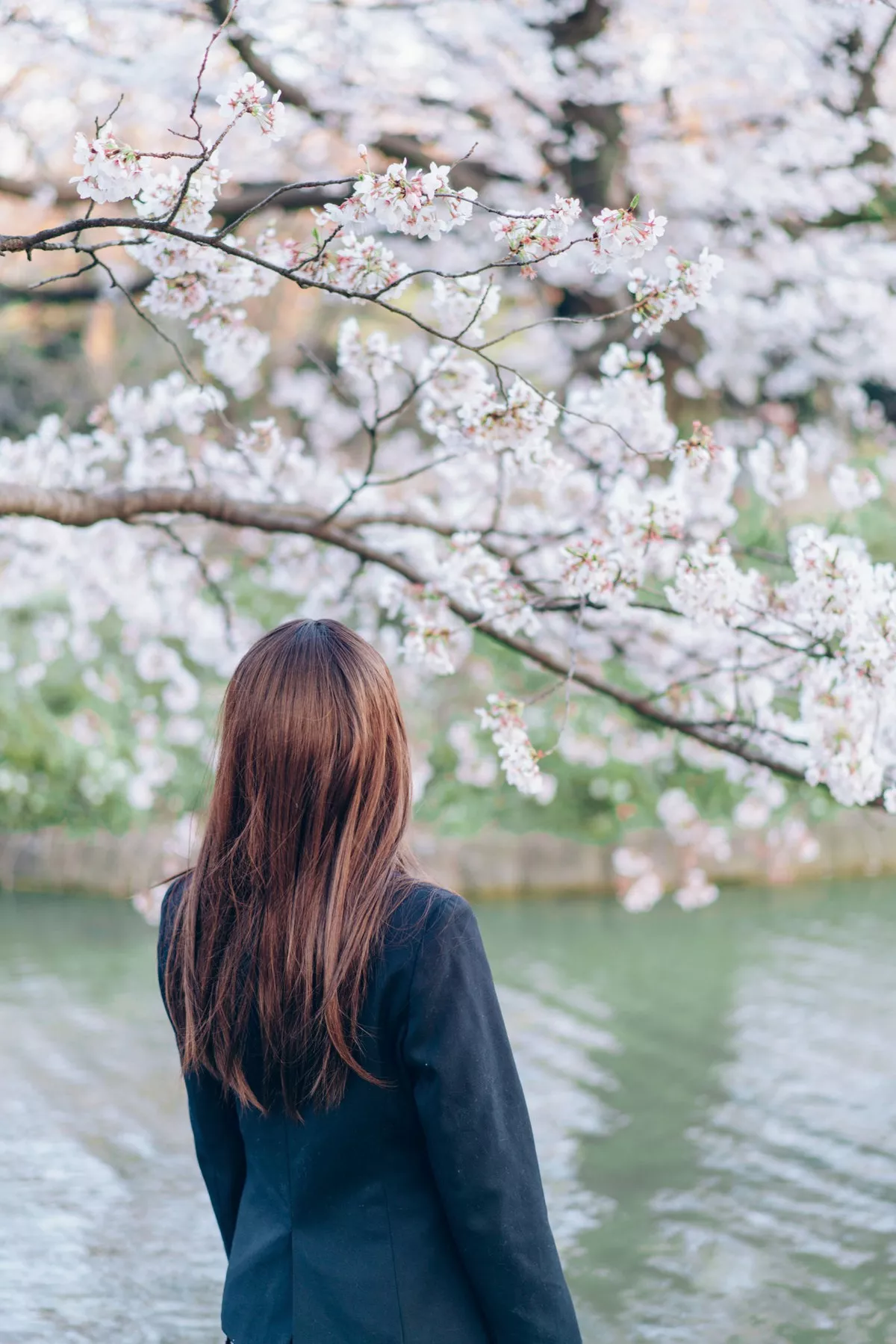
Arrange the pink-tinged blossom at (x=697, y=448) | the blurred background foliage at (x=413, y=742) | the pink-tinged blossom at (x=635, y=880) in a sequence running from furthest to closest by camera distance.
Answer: the blurred background foliage at (x=413, y=742) < the pink-tinged blossom at (x=635, y=880) < the pink-tinged blossom at (x=697, y=448)

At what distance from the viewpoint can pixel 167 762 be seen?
591cm

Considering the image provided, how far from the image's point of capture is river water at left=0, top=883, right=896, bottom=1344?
2.68m

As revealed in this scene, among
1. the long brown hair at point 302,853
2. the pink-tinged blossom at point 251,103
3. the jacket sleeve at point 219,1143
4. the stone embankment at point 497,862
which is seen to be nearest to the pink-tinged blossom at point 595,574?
the pink-tinged blossom at point 251,103

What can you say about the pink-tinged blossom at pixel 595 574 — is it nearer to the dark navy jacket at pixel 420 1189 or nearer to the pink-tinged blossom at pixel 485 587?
the pink-tinged blossom at pixel 485 587

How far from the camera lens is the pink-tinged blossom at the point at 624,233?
1.66 m

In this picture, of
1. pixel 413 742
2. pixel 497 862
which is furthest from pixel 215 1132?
pixel 497 862

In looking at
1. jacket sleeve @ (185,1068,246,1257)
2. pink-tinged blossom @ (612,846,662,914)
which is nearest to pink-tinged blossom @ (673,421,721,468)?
jacket sleeve @ (185,1068,246,1257)

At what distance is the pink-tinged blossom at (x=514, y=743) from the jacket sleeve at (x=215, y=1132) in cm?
79

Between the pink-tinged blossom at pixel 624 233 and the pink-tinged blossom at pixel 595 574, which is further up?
the pink-tinged blossom at pixel 624 233

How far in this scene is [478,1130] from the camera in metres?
1.14

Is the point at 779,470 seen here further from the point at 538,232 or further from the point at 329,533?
the point at 538,232

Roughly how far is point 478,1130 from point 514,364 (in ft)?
21.5

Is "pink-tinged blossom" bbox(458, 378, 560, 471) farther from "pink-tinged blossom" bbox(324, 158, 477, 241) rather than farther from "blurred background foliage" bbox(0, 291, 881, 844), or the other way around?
"blurred background foliage" bbox(0, 291, 881, 844)

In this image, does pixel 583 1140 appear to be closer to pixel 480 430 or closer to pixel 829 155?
pixel 480 430
